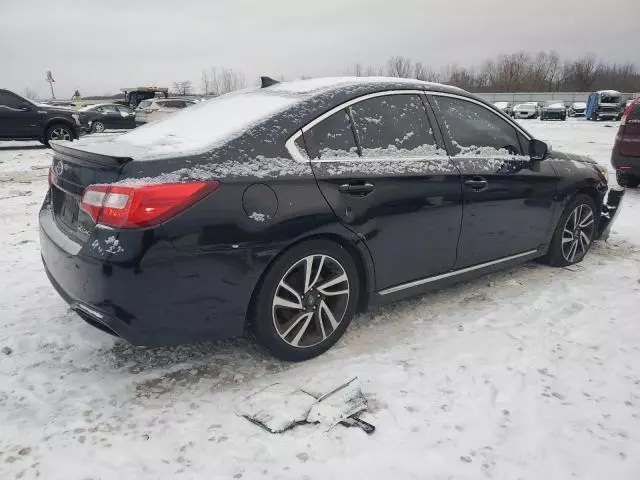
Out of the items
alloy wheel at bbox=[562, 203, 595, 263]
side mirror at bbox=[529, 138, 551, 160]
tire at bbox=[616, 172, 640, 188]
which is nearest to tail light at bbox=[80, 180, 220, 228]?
side mirror at bbox=[529, 138, 551, 160]

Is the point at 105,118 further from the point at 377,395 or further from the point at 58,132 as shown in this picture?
the point at 377,395

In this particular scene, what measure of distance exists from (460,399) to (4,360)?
260 centimetres

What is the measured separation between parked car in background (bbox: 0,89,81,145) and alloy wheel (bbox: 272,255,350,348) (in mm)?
13810

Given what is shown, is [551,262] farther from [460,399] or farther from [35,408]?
[35,408]

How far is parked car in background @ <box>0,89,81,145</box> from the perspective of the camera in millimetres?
13969

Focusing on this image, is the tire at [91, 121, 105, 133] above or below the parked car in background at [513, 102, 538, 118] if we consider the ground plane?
above

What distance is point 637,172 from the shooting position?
315 inches

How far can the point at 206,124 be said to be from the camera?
312cm

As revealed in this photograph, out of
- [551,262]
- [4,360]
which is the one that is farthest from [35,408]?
[551,262]

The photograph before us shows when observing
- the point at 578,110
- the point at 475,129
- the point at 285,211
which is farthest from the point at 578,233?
the point at 578,110

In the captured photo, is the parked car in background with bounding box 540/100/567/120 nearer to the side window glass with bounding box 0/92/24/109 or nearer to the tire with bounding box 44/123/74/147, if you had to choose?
the tire with bounding box 44/123/74/147

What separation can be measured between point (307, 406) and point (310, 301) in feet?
1.97

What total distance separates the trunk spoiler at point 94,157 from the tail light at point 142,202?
0.13 meters

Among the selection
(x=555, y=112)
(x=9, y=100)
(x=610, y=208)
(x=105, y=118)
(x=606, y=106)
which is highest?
(x=9, y=100)
